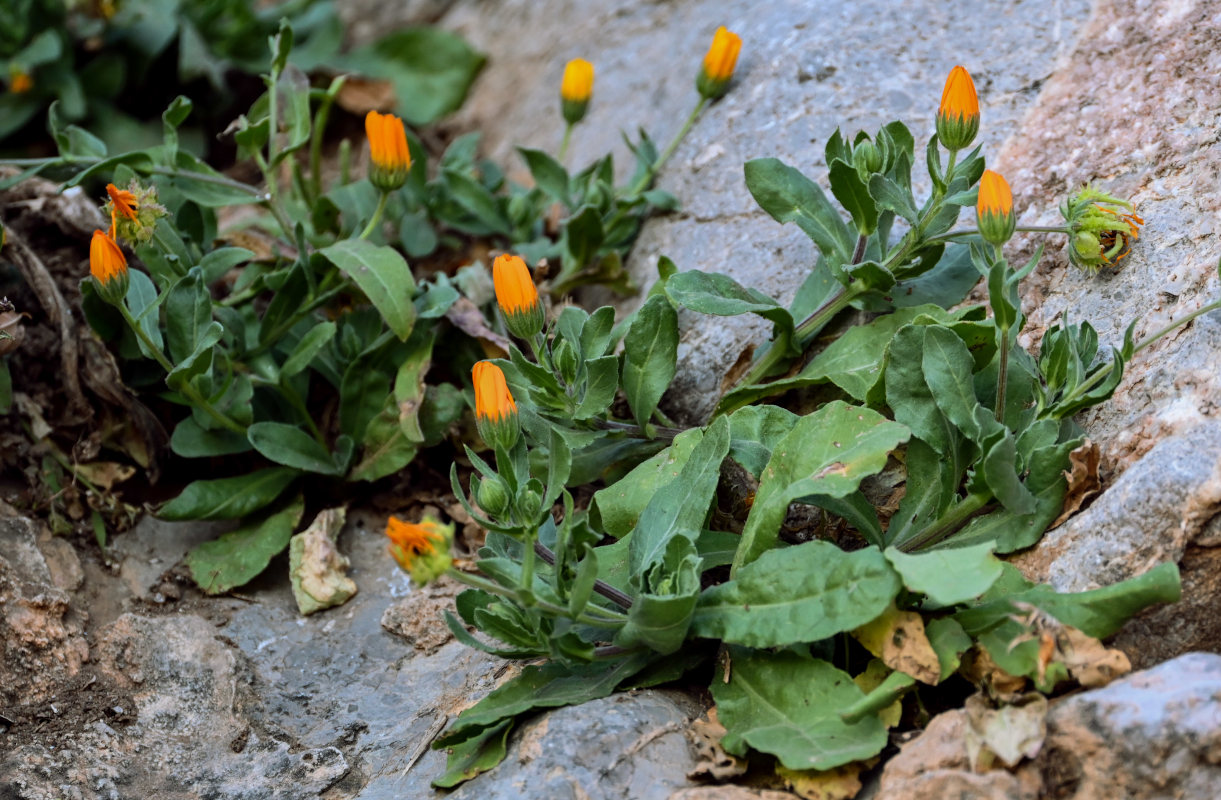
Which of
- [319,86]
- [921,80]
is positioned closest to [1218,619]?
[921,80]

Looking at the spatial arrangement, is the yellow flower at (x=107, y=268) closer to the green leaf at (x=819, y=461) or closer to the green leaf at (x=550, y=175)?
the green leaf at (x=550, y=175)

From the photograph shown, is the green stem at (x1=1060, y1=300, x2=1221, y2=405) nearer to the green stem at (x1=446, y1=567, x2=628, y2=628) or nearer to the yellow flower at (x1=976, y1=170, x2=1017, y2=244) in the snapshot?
the yellow flower at (x1=976, y1=170, x2=1017, y2=244)

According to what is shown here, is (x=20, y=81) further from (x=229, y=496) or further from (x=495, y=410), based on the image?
(x=495, y=410)

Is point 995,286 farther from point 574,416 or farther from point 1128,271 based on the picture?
point 574,416

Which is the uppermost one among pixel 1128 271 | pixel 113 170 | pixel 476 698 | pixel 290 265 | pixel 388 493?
pixel 1128 271

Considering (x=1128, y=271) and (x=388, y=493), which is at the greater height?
(x=1128, y=271)

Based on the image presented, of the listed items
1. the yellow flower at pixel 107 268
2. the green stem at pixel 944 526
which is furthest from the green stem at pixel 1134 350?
the yellow flower at pixel 107 268
